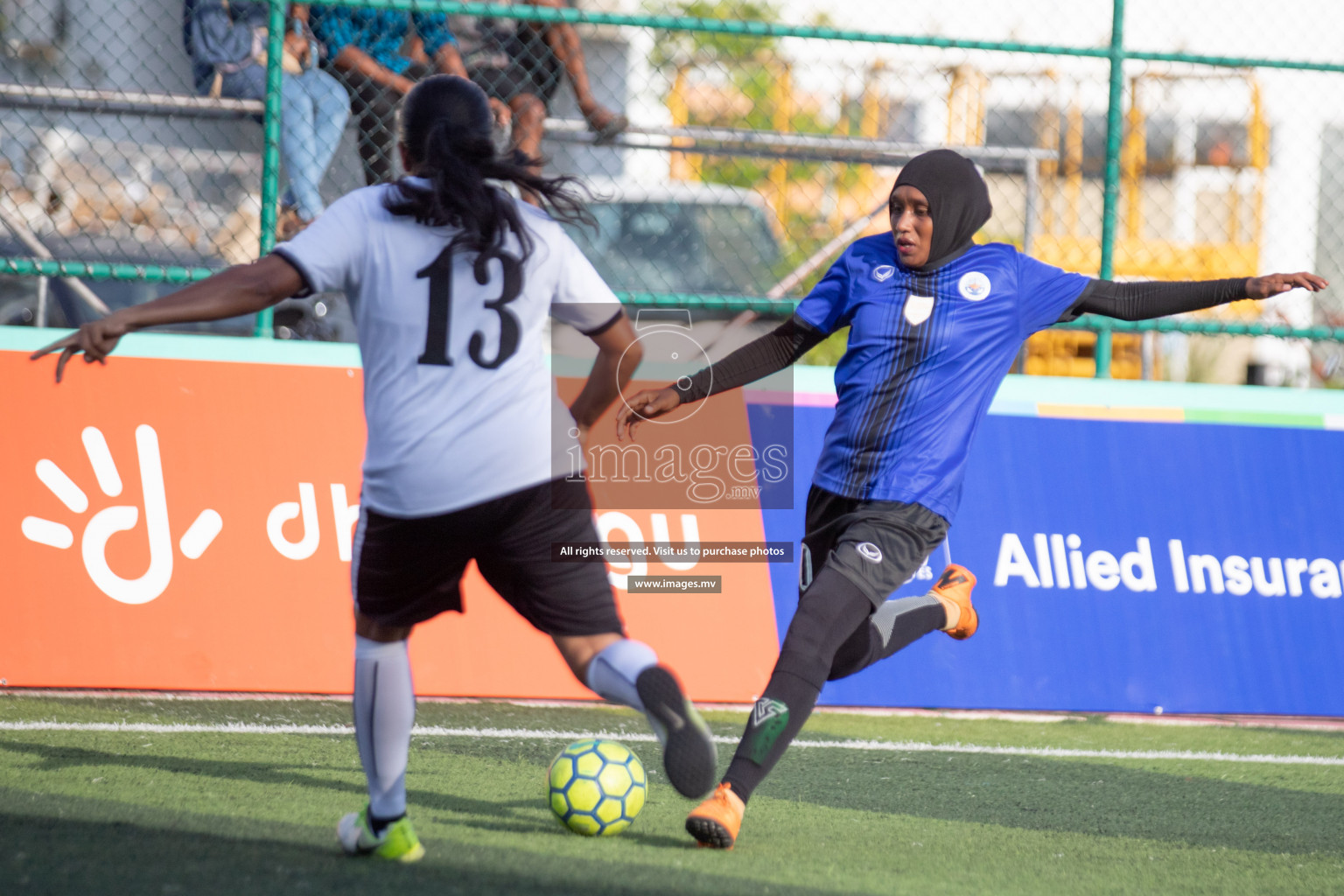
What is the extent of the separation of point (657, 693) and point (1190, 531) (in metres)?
3.83

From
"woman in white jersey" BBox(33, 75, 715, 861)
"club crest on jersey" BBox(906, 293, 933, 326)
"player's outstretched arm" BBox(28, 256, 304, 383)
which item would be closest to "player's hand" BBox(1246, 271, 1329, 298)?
"club crest on jersey" BBox(906, 293, 933, 326)

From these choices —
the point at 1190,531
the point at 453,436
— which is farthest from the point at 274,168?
the point at 1190,531

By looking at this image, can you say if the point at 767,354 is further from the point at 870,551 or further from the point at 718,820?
the point at 718,820

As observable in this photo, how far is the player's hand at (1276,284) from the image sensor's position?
4.18m

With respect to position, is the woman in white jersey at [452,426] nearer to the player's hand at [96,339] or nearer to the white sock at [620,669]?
the white sock at [620,669]

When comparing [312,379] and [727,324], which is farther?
[727,324]

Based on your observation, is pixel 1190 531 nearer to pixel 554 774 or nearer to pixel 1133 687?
pixel 1133 687

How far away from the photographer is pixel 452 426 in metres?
3.28

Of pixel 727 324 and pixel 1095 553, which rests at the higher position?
pixel 727 324

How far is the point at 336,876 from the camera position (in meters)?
3.26

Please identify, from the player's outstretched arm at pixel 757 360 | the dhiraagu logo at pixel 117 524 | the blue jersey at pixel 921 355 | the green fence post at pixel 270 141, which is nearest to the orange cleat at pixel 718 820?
the blue jersey at pixel 921 355

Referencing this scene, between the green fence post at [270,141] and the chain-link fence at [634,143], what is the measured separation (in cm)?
1

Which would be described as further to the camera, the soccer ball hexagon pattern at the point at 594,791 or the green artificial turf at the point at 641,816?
the soccer ball hexagon pattern at the point at 594,791

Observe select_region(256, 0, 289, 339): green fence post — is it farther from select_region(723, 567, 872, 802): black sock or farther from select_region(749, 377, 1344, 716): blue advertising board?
select_region(723, 567, 872, 802): black sock
